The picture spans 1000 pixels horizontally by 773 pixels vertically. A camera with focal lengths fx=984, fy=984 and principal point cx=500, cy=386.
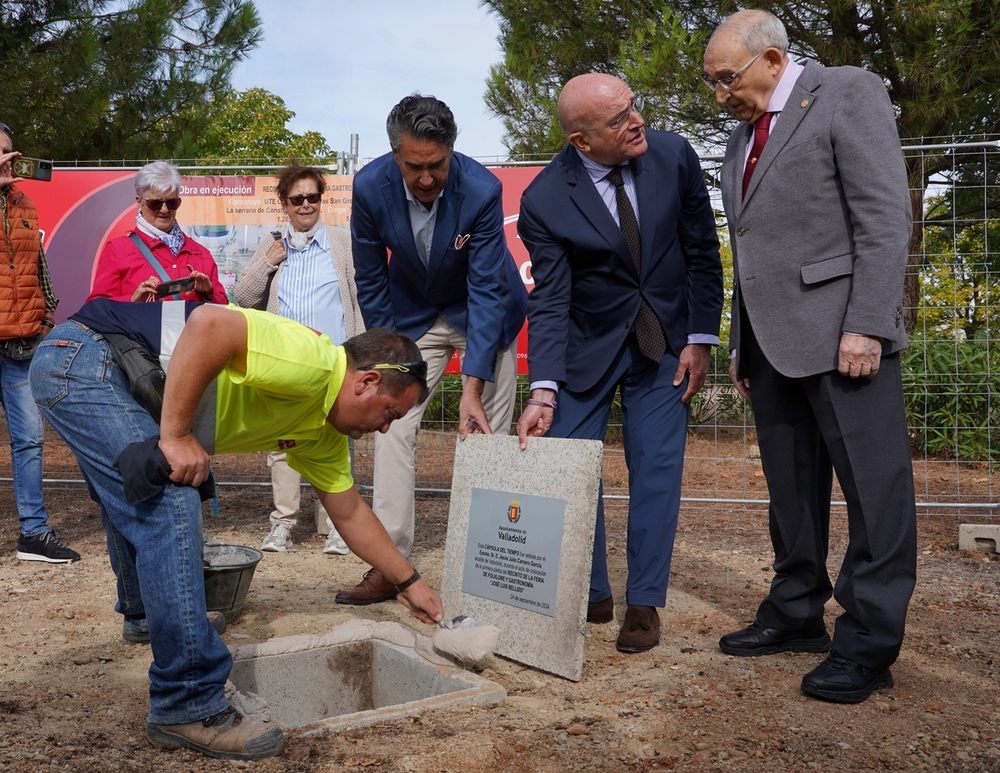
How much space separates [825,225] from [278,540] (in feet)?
12.1

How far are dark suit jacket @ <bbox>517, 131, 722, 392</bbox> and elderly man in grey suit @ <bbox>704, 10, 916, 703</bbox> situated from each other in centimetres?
33

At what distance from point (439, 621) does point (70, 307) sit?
4993 millimetres

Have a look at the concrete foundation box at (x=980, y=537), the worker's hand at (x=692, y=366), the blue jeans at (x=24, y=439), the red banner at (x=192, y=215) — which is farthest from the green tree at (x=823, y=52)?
the blue jeans at (x=24, y=439)

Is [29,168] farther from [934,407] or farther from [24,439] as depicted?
[934,407]

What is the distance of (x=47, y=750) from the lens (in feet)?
9.32

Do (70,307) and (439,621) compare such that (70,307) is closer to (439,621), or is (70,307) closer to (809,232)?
(439,621)

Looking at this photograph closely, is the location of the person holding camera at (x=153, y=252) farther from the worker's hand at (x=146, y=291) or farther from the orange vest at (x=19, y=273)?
the orange vest at (x=19, y=273)

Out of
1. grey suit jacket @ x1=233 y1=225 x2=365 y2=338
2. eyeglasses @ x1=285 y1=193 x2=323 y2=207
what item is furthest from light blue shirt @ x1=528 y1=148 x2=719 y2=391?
eyeglasses @ x1=285 y1=193 x2=323 y2=207

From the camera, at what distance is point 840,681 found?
314 cm

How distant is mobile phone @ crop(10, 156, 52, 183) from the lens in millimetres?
5500

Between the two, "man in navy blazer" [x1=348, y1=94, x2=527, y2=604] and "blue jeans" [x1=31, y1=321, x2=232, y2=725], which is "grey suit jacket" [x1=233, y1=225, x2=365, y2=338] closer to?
"man in navy blazer" [x1=348, y1=94, x2=527, y2=604]

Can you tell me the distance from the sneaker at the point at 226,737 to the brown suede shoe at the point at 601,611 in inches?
60.8

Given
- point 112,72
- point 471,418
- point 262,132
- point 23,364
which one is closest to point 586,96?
point 471,418

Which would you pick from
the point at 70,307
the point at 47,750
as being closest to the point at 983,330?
the point at 70,307
